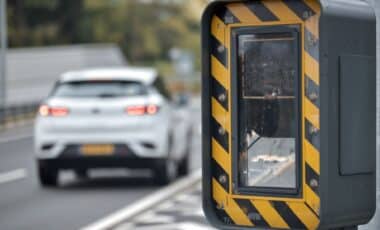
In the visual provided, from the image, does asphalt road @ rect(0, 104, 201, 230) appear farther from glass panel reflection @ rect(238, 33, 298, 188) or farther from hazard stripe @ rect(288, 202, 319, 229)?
hazard stripe @ rect(288, 202, 319, 229)

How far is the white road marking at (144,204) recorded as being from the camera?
39.4 ft

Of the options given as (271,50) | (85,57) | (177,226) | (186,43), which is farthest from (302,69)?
(186,43)

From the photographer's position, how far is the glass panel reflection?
5.05m

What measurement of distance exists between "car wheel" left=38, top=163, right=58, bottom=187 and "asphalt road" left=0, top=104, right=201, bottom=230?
0.47 feet

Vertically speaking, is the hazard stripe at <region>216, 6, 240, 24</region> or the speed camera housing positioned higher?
the hazard stripe at <region>216, 6, 240, 24</region>

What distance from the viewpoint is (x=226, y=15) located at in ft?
17.4

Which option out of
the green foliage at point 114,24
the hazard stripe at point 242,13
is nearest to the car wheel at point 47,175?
the hazard stripe at point 242,13

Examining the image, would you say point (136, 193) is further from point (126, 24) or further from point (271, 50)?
point (126, 24)

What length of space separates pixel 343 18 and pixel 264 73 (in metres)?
0.51

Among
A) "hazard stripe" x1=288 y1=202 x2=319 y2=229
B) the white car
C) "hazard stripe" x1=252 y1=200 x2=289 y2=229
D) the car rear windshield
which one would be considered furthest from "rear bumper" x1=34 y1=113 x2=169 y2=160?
"hazard stripe" x1=288 y1=202 x2=319 y2=229

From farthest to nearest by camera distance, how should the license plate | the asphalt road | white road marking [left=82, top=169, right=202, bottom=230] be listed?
1. the license plate
2. the asphalt road
3. white road marking [left=82, top=169, right=202, bottom=230]

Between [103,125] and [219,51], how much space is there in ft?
33.6

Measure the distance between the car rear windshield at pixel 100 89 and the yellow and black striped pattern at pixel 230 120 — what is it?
1028 cm

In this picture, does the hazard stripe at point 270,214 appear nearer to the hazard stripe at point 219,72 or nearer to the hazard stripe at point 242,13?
the hazard stripe at point 219,72
